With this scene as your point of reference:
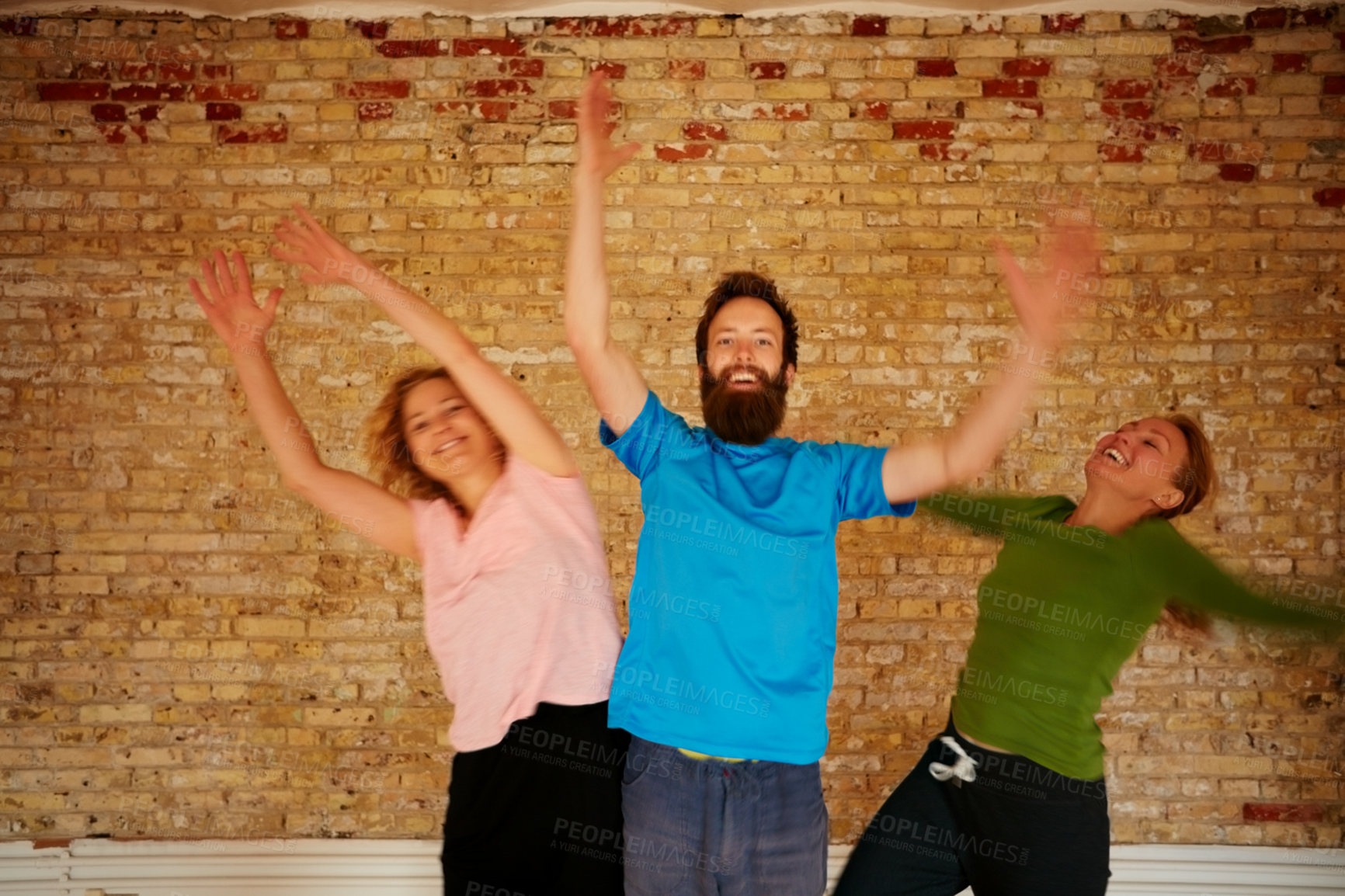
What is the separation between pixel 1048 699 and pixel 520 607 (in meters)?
1.22

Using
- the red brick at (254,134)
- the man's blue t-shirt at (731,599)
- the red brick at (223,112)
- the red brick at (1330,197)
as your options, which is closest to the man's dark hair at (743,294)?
the man's blue t-shirt at (731,599)

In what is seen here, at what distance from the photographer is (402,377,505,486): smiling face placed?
7.25 ft

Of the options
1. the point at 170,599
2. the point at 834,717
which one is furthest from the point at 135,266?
the point at 834,717

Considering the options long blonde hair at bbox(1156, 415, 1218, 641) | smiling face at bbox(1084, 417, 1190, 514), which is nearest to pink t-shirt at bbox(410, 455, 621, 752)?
smiling face at bbox(1084, 417, 1190, 514)

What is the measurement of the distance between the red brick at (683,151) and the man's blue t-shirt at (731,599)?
1.78m

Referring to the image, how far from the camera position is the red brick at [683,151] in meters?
3.49

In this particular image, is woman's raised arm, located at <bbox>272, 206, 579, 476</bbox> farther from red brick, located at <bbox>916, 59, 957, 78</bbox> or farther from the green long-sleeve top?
red brick, located at <bbox>916, 59, 957, 78</bbox>

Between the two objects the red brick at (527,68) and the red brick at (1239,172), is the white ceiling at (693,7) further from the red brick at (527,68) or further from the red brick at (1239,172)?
the red brick at (1239,172)

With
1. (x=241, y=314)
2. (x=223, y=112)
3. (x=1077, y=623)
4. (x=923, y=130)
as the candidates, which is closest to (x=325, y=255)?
(x=241, y=314)

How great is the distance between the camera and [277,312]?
11.5ft

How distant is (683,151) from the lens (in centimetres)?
349

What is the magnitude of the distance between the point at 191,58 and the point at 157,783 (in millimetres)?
2650

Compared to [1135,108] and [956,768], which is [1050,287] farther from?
[1135,108]

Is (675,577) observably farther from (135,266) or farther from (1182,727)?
(135,266)
